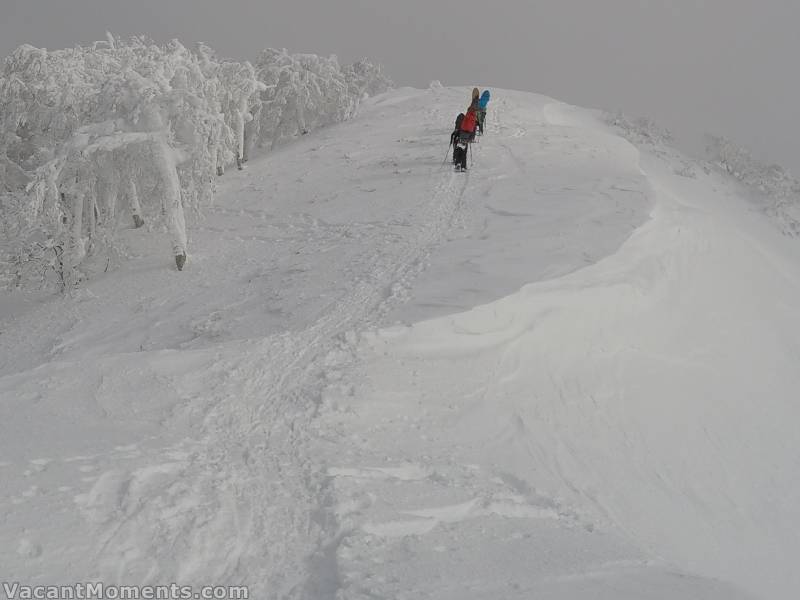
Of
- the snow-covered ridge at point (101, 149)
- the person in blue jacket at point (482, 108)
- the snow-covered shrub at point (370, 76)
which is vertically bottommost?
the snow-covered ridge at point (101, 149)

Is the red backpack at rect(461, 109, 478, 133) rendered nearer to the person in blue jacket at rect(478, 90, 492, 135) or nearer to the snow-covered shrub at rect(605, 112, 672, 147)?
the person in blue jacket at rect(478, 90, 492, 135)

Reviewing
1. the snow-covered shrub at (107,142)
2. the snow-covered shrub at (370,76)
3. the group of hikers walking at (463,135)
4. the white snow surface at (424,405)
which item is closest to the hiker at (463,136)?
the group of hikers walking at (463,135)

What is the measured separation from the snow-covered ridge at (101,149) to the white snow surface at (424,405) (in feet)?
3.71

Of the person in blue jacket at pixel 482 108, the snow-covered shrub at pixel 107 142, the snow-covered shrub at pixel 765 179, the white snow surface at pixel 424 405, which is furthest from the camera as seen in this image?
the snow-covered shrub at pixel 765 179

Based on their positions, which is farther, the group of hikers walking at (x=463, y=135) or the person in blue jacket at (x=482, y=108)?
the person in blue jacket at (x=482, y=108)

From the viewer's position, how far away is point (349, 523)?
4715 millimetres

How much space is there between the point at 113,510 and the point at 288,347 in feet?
12.0

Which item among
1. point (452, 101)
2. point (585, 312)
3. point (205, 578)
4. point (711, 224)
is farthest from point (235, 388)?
point (452, 101)

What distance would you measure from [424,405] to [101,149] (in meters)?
9.69

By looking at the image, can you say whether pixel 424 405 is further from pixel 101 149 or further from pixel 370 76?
pixel 370 76

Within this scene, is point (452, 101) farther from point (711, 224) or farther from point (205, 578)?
point (205, 578)

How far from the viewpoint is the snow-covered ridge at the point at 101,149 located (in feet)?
40.2

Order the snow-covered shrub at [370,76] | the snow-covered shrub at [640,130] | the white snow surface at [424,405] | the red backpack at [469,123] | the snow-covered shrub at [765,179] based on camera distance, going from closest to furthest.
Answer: the white snow surface at [424,405], the red backpack at [469,123], the snow-covered shrub at [765,179], the snow-covered shrub at [640,130], the snow-covered shrub at [370,76]

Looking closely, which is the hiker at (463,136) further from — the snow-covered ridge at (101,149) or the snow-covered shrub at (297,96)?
the snow-covered shrub at (297,96)
